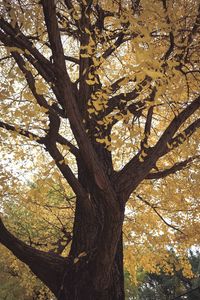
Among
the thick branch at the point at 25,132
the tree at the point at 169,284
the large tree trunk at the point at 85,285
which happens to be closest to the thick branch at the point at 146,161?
the large tree trunk at the point at 85,285

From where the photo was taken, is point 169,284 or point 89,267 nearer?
point 89,267

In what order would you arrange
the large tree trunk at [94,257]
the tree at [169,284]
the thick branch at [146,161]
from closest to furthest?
1. the large tree trunk at [94,257]
2. the thick branch at [146,161]
3. the tree at [169,284]

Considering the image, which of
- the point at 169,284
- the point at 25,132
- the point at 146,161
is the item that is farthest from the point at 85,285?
the point at 169,284

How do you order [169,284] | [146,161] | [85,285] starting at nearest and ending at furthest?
[85,285], [146,161], [169,284]

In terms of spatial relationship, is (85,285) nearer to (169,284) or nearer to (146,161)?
(146,161)

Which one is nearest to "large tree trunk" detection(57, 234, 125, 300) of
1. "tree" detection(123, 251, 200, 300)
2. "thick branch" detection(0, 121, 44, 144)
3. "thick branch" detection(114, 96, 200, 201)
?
"thick branch" detection(114, 96, 200, 201)

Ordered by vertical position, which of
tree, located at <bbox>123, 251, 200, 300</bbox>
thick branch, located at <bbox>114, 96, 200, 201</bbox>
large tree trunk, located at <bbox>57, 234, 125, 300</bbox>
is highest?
tree, located at <bbox>123, 251, 200, 300</bbox>

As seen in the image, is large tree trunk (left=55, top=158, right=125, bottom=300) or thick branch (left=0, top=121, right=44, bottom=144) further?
thick branch (left=0, top=121, right=44, bottom=144)

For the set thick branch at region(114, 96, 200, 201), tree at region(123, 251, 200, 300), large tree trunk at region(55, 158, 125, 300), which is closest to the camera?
large tree trunk at region(55, 158, 125, 300)

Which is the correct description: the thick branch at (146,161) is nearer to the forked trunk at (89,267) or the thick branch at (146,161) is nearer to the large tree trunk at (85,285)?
the forked trunk at (89,267)

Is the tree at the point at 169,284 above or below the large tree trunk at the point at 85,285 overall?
above

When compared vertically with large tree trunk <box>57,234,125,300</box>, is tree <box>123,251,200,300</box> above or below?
above

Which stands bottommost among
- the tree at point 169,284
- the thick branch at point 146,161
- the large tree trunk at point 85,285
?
the large tree trunk at point 85,285

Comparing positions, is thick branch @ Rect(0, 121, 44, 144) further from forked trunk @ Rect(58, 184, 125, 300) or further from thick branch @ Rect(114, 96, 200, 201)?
thick branch @ Rect(114, 96, 200, 201)
